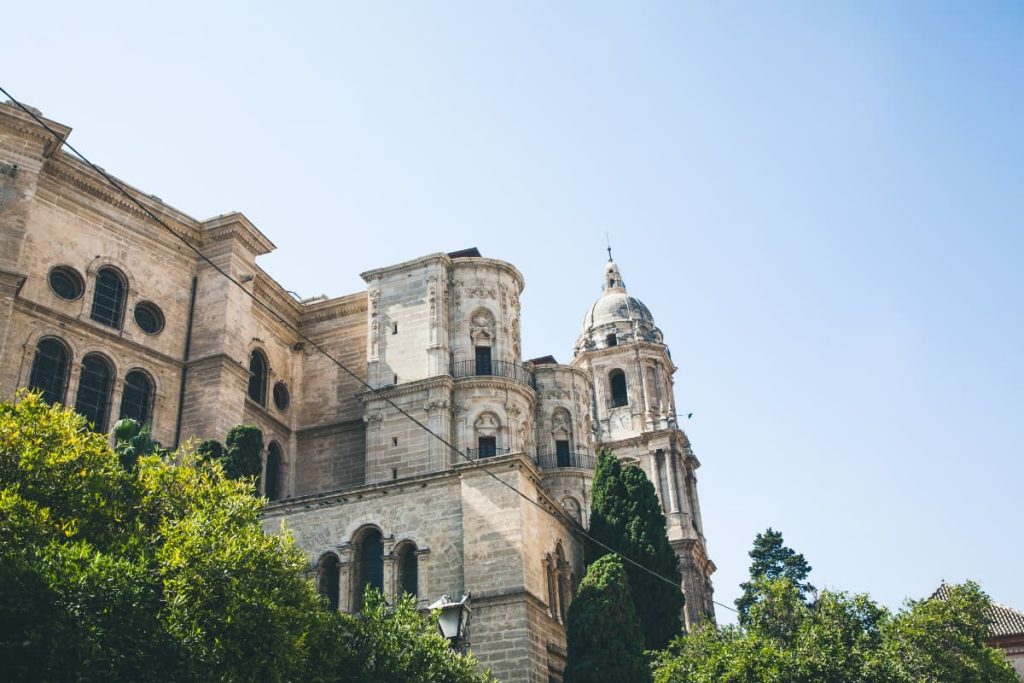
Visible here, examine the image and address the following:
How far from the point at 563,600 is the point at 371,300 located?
14.2m

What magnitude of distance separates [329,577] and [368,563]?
3.28 ft

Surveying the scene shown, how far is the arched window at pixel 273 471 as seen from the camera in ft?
109

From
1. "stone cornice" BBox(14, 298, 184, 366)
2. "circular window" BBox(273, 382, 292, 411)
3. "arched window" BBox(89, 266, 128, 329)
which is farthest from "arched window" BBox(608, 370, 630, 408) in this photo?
"arched window" BBox(89, 266, 128, 329)

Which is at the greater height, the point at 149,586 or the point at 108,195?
the point at 108,195

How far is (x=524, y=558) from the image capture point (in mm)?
21766

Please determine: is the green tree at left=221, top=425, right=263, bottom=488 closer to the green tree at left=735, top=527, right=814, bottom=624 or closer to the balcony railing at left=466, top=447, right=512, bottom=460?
the balcony railing at left=466, top=447, right=512, bottom=460

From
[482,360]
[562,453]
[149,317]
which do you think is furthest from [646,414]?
[149,317]

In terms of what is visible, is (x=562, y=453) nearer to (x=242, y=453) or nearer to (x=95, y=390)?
(x=242, y=453)

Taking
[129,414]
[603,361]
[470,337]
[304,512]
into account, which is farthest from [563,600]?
[603,361]

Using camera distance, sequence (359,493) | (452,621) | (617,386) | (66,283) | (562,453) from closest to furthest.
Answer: (452,621) → (359,493) → (66,283) → (562,453) → (617,386)

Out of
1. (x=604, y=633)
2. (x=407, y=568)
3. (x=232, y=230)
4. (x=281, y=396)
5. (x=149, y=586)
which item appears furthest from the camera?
(x=281, y=396)

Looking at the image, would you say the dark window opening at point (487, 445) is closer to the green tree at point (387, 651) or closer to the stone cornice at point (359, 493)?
the stone cornice at point (359, 493)

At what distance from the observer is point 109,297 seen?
29.1 m

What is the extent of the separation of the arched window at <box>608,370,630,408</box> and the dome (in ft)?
5.64
